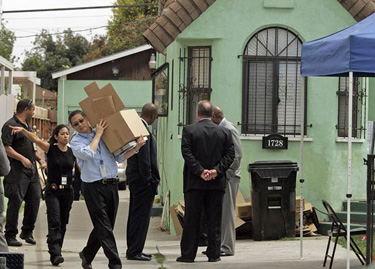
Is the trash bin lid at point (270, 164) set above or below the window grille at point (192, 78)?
Result: below

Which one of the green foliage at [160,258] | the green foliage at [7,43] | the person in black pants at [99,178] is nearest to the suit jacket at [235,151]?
the green foliage at [160,258]

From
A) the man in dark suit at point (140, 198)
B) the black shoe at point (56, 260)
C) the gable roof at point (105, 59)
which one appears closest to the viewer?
the black shoe at point (56, 260)

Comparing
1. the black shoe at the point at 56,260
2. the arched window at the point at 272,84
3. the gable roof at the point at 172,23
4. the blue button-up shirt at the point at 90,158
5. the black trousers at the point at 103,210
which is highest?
the gable roof at the point at 172,23

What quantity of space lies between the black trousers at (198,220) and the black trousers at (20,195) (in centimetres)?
244

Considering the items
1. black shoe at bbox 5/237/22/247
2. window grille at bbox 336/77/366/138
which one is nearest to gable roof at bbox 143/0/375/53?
window grille at bbox 336/77/366/138

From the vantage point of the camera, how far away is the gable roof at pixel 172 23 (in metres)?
14.8

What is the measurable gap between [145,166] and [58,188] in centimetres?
115

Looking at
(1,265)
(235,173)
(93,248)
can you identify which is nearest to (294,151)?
(235,173)

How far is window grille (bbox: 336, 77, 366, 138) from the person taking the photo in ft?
50.8

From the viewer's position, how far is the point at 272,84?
15375 millimetres

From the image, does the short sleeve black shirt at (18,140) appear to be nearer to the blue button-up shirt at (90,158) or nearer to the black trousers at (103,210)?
the blue button-up shirt at (90,158)

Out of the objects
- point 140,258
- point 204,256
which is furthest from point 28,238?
point 204,256

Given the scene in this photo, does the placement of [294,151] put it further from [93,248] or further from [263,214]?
[93,248]

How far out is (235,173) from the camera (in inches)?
492
